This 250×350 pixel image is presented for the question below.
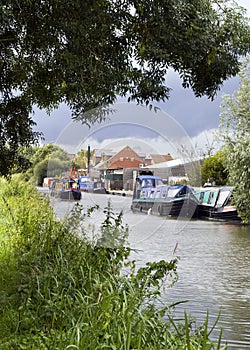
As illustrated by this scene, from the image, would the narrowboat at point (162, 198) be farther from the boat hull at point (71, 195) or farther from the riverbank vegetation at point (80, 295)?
the boat hull at point (71, 195)

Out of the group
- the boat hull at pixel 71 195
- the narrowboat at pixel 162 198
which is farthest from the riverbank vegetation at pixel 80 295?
the narrowboat at pixel 162 198

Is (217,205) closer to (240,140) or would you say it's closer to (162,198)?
(240,140)

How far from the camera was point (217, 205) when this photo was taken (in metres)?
17.8

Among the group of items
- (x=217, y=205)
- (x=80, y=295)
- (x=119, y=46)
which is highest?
(x=119, y=46)

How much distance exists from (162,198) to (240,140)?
→ 9518 millimetres

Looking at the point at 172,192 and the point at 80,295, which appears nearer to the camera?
the point at 80,295

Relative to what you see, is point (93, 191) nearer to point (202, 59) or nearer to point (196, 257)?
point (202, 59)

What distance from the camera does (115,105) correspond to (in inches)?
175

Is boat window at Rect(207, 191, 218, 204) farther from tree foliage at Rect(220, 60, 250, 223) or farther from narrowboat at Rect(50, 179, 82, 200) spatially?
narrowboat at Rect(50, 179, 82, 200)

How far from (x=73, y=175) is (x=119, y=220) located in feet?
2.23

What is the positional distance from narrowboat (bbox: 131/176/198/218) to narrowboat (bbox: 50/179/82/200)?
49cm

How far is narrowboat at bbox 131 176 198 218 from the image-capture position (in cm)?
496

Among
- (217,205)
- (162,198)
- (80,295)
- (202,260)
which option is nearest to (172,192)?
(162,198)

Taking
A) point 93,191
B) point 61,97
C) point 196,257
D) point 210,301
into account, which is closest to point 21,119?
point 61,97
